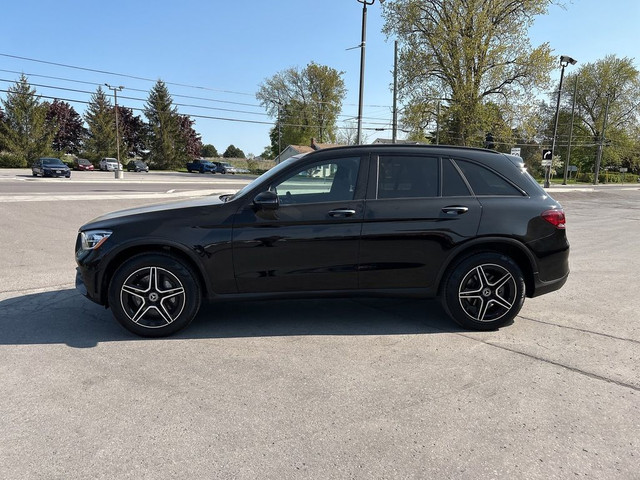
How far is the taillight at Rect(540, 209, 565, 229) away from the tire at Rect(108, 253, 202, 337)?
3.45m

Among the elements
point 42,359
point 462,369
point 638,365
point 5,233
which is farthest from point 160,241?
point 5,233

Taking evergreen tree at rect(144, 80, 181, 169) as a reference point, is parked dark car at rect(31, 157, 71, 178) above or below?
below

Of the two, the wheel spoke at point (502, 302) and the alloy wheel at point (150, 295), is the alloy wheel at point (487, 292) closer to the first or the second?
the wheel spoke at point (502, 302)

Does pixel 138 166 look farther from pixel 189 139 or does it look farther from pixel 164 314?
pixel 164 314

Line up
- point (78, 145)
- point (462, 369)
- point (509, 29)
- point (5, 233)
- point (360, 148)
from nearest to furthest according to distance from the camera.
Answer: point (462, 369) → point (360, 148) → point (5, 233) → point (509, 29) → point (78, 145)

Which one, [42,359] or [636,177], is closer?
[42,359]

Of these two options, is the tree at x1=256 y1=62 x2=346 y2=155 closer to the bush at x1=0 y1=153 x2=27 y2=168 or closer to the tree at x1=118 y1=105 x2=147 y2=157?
the tree at x1=118 y1=105 x2=147 y2=157

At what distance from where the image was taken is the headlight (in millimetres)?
3854

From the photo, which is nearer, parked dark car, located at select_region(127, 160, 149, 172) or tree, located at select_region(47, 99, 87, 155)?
parked dark car, located at select_region(127, 160, 149, 172)

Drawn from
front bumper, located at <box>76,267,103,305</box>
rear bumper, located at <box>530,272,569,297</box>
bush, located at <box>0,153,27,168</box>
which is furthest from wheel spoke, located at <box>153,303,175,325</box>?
bush, located at <box>0,153,27,168</box>

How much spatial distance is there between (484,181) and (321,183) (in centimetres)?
163

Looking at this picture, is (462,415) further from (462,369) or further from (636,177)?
(636,177)

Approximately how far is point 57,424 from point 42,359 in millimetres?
1084

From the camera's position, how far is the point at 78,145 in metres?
65.9
